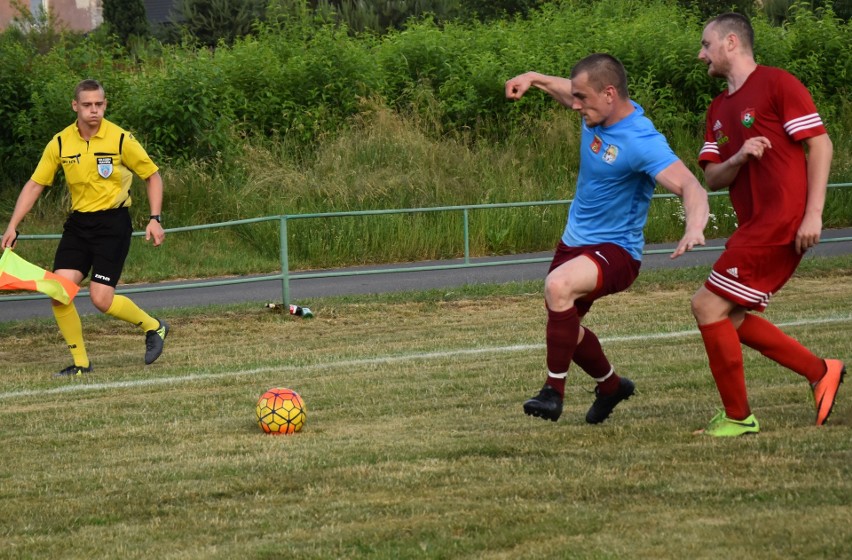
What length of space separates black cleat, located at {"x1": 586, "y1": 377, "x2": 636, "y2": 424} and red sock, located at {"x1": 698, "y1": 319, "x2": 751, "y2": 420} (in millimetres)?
669

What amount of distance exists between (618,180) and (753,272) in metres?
0.79

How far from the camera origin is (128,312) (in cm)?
1023

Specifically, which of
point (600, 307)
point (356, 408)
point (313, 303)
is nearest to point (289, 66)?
point (313, 303)

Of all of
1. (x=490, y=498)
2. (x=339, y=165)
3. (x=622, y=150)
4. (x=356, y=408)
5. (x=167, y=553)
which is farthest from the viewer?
(x=339, y=165)

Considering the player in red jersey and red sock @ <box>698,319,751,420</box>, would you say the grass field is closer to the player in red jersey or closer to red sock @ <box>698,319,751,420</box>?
red sock @ <box>698,319,751,420</box>

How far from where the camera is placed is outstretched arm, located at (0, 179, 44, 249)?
962cm

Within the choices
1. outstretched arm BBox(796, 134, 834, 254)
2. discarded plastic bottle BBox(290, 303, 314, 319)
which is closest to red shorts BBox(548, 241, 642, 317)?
outstretched arm BBox(796, 134, 834, 254)

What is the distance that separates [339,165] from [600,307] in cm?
905

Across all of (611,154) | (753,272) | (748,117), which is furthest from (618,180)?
(753,272)

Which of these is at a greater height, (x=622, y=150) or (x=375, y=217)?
(x=622, y=150)

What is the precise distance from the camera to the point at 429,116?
947 inches

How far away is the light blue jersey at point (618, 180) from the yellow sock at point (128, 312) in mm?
4766

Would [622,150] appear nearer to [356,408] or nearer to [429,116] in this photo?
[356,408]

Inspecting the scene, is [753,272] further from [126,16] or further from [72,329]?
[126,16]
